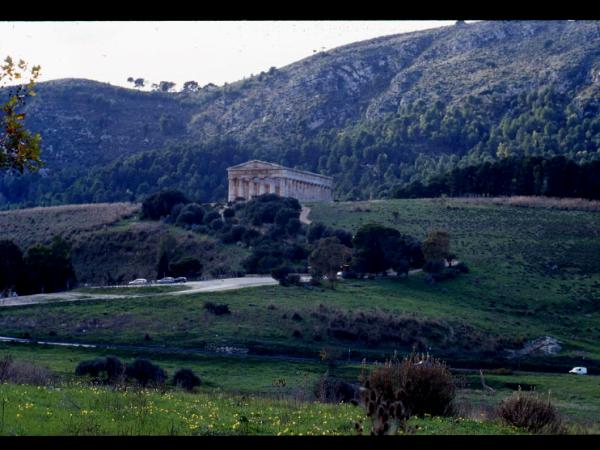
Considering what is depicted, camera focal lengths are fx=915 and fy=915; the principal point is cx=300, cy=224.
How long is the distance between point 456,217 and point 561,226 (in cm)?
883

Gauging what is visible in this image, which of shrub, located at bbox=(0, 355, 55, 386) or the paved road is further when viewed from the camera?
the paved road

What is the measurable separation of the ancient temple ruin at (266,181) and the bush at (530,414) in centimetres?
8554

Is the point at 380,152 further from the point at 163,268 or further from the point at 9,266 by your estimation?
the point at 9,266

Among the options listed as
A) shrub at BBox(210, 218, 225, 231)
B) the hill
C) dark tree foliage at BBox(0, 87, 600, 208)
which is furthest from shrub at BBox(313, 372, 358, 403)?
the hill

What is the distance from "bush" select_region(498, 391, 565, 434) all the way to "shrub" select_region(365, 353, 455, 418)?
1312 millimetres

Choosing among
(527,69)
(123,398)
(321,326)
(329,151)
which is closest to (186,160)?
(329,151)

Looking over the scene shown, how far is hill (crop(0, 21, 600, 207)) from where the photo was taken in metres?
124

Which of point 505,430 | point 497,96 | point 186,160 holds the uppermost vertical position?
point 497,96

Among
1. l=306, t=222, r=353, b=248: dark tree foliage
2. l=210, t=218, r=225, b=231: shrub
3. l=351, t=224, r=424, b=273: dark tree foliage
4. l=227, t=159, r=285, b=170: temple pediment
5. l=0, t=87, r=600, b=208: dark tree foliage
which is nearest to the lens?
l=351, t=224, r=424, b=273: dark tree foliage

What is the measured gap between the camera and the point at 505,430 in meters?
13.2

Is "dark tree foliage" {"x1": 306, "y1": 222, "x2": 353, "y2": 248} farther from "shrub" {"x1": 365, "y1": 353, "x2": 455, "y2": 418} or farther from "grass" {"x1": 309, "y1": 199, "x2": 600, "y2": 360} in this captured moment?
"shrub" {"x1": 365, "y1": 353, "x2": 455, "y2": 418}

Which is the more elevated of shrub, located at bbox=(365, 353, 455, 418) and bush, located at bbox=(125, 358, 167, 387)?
shrub, located at bbox=(365, 353, 455, 418)

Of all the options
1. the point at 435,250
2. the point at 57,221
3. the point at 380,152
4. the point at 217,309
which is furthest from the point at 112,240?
the point at 380,152
